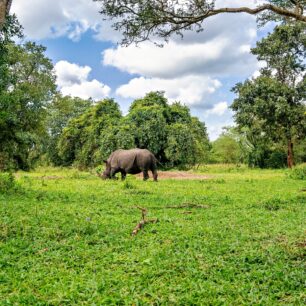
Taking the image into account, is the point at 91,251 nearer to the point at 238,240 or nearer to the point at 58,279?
the point at 58,279

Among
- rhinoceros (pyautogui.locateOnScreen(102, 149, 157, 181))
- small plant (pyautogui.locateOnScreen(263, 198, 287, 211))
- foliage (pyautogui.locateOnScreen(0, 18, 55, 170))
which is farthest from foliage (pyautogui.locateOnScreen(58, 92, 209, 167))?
small plant (pyautogui.locateOnScreen(263, 198, 287, 211))

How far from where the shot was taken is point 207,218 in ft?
30.3

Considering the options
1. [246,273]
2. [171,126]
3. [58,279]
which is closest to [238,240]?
[246,273]

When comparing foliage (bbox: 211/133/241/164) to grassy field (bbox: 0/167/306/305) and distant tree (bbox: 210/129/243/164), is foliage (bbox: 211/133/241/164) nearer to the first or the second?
distant tree (bbox: 210/129/243/164)

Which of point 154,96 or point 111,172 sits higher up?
point 154,96

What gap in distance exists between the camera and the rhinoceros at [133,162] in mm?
22406

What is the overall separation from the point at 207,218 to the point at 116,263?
151 inches

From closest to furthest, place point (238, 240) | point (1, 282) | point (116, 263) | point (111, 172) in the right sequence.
A: point (1, 282), point (116, 263), point (238, 240), point (111, 172)

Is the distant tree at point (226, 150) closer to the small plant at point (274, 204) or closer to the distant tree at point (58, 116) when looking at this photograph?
the distant tree at point (58, 116)

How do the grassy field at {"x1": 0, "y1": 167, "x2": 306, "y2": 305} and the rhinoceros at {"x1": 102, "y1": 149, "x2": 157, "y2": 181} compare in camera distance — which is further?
the rhinoceros at {"x1": 102, "y1": 149, "x2": 157, "y2": 181}

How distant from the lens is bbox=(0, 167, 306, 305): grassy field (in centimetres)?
465

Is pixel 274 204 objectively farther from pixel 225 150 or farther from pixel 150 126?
pixel 225 150

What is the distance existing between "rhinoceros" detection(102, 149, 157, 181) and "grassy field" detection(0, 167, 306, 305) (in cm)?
1212

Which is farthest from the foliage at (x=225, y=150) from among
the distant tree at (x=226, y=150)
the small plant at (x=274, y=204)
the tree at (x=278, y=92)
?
the small plant at (x=274, y=204)
